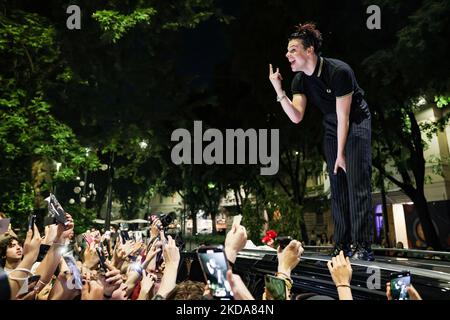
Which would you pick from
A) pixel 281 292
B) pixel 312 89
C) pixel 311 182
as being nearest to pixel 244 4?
pixel 312 89

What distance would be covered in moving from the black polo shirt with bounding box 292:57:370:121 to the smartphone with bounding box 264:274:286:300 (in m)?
2.50

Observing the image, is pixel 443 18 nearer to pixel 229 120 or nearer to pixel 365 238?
pixel 365 238

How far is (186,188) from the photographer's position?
27672 mm

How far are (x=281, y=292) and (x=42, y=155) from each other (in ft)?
37.2

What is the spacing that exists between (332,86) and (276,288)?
2666mm

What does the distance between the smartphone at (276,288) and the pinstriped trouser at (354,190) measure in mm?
2122

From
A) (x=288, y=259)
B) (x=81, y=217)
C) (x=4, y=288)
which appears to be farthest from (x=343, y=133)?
(x=81, y=217)

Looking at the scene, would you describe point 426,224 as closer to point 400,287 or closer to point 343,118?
point 343,118

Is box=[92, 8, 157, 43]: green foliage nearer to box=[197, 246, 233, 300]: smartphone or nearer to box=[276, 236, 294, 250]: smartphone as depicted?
box=[276, 236, 294, 250]: smartphone

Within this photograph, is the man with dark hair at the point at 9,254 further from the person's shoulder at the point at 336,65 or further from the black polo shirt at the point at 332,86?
the person's shoulder at the point at 336,65

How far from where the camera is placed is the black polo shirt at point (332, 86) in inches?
165

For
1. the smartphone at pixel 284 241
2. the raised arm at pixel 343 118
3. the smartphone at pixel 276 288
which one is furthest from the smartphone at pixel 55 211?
the raised arm at pixel 343 118

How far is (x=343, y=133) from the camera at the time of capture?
4.19m

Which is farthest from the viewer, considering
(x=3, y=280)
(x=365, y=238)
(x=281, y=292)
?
(x=365, y=238)
